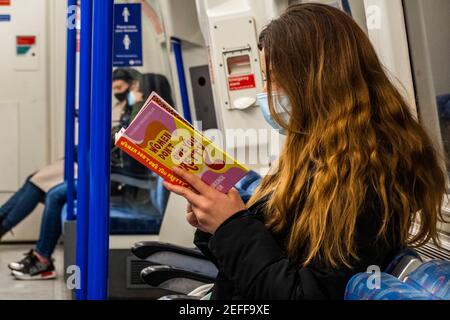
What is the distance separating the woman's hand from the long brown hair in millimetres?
114

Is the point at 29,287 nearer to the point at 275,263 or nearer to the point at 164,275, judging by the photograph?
the point at 164,275

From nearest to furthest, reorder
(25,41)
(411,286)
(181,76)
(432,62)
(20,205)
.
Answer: (411,286) < (432,62) < (181,76) < (20,205) < (25,41)

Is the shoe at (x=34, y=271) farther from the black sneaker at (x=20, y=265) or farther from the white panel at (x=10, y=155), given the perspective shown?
the white panel at (x=10, y=155)

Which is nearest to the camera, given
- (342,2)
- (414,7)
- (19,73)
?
(414,7)

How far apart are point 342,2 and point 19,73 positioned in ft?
16.2

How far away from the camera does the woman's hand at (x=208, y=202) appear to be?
1.69m

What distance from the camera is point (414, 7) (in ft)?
8.11

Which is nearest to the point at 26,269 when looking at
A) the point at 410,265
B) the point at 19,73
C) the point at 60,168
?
the point at 60,168

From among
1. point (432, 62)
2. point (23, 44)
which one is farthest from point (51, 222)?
point (432, 62)

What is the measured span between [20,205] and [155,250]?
3944mm

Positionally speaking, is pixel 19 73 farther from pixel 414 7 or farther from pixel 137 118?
pixel 137 118

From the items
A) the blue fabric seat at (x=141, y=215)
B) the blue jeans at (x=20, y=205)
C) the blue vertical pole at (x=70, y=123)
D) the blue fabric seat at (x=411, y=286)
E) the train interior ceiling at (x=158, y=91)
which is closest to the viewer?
the blue fabric seat at (x=411, y=286)

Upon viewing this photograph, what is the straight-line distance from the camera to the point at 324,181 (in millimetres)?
1633

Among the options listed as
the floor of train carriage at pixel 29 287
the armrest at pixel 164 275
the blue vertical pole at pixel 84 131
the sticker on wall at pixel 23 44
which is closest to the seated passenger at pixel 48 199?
the floor of train carriage at pixel 29 287
